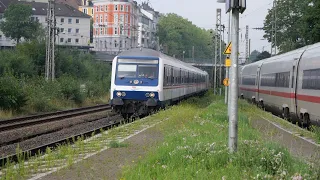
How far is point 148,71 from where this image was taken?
78.7 ft

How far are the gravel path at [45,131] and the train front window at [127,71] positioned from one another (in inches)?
90.3

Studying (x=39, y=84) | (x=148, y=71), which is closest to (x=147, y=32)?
(x=39, y=84)

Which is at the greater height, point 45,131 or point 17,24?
point 17,24

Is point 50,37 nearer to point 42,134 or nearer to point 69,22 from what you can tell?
point 42,134

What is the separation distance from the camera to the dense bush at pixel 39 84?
27.5m

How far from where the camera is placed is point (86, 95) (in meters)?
41.0

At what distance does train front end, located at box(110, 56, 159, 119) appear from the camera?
23328mm

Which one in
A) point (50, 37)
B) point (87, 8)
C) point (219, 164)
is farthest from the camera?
point (87, 8)

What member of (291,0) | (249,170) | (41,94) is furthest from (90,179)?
(291,0)

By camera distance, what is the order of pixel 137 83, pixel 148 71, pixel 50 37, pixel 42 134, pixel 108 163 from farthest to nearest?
pixel 50 37 < pixel 148 71 < pixel 137 83 < pixel 42 134 < pixel 108 163

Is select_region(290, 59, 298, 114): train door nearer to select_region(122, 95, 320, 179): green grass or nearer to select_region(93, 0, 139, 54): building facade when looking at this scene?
select_region(122, 95, 320, 179): green grass

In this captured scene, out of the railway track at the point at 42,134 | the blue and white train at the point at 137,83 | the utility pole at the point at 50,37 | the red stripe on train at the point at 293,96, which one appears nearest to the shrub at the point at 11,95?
the railway track at the point at 42,134

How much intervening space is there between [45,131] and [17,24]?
85845 mm

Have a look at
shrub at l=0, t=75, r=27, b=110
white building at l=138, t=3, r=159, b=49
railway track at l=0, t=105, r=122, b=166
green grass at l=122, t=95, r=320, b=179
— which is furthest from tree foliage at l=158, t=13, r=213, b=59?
green grass at l=122, t=95, r=320, b=179
